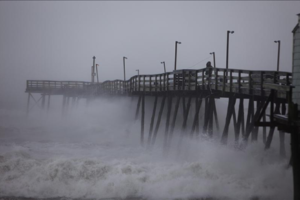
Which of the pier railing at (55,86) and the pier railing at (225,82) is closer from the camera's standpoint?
the pier railing at (225,82)

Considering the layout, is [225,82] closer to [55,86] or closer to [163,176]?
[163,176]

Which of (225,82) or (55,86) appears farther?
(55,86)

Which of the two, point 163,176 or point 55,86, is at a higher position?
point 55,86

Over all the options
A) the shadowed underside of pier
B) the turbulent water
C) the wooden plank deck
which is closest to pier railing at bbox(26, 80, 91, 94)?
the wooden plank deck

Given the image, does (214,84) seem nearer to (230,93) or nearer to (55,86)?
(230,93)

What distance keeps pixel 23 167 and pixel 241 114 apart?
30.6 feet

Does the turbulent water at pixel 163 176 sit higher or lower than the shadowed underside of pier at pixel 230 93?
lower

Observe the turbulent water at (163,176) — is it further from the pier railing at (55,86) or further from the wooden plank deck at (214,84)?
the pier railing at (55,86)

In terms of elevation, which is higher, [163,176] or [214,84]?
[214,84]

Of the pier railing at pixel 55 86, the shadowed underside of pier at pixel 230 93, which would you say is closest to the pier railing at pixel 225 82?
the shadowed underside of pier at pixel 230 93

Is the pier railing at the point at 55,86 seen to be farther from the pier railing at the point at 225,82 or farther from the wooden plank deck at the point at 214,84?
the pier railing at the point at 225,82

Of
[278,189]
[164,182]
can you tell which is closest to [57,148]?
[164,182]

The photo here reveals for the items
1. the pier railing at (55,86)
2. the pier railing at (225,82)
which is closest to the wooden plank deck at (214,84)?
the pier railing at (225,82)

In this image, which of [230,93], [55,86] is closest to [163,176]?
[230,93]
